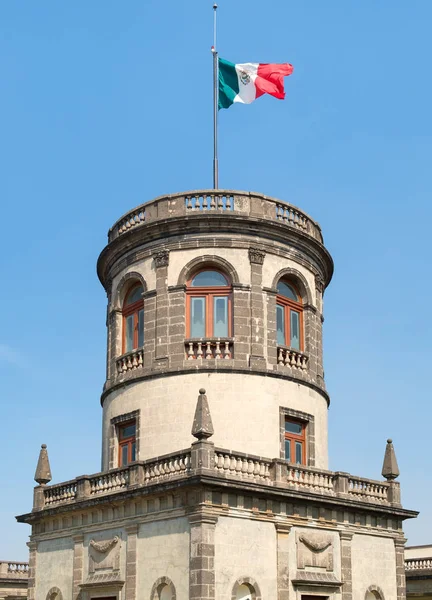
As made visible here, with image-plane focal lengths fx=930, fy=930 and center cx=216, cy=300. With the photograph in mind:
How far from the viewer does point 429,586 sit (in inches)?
1603

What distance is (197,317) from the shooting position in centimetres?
2917

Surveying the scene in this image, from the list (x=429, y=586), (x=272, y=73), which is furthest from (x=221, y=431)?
(x=429, y=586)

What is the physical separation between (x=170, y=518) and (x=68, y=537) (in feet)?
17.4

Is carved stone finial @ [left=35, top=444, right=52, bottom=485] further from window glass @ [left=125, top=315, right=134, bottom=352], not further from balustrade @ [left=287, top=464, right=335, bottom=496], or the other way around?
balustrade @ [left=287, top=464, right=335, bottom=496]

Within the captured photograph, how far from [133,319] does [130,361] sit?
1.55 metres

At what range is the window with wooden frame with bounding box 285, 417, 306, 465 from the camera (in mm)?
29375

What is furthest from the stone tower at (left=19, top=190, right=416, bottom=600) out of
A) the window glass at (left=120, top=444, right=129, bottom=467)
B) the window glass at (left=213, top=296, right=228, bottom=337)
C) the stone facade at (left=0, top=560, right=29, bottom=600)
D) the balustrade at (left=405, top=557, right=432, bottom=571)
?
the stone facade at (left=0, top=560, right=29, bottom=600)

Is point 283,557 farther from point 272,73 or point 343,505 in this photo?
point 272,73

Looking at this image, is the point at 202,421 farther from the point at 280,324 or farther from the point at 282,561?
the point at 280,324

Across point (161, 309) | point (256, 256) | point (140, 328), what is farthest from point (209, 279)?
point (140, 328)

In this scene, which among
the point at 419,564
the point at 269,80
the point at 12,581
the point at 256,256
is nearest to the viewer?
the point at 256,256

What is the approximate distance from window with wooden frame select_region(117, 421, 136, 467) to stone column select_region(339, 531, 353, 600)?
6974 millimetres

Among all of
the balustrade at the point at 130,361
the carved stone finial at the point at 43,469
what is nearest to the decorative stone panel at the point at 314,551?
the balustrade at the point at 130,361

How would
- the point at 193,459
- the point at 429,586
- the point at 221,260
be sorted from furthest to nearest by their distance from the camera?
the point at 429,586
the point at 221,260
the point at 193,459
